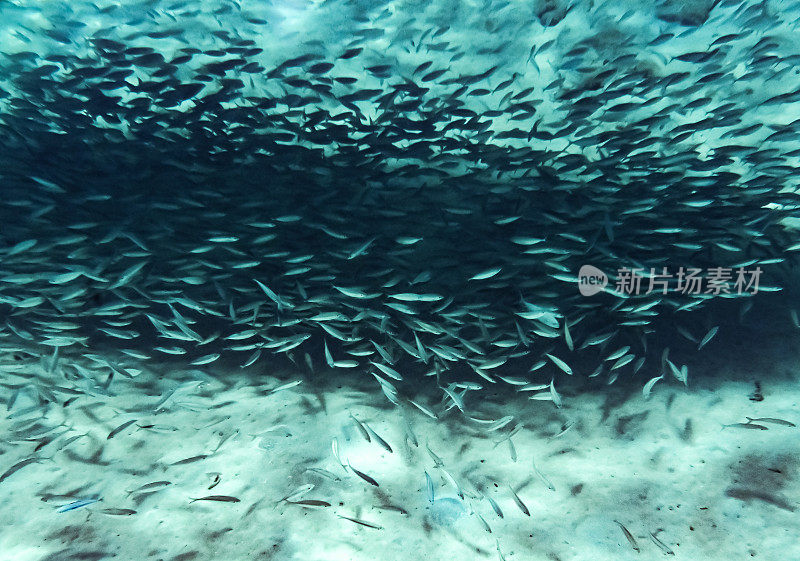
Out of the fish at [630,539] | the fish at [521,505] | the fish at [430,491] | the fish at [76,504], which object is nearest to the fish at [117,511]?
the fish at [76,504]

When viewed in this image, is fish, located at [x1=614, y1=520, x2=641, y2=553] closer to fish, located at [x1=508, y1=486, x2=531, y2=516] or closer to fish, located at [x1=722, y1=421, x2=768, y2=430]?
fish, located at [x1=508, y1=486, x2=531, y2=516]

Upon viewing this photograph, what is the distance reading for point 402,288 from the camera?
6289 millimetres

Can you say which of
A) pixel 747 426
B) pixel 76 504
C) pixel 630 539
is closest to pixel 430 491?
pixel 630 539

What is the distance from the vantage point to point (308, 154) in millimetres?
6508

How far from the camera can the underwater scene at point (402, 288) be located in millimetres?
3582

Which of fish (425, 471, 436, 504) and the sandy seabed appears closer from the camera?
the sandy seabed

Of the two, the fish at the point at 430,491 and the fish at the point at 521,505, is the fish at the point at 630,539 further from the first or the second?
the fish at the point at 430,491

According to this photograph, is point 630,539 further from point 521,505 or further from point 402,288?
point 402,288

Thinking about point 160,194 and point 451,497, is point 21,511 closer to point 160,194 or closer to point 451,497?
point 451,497

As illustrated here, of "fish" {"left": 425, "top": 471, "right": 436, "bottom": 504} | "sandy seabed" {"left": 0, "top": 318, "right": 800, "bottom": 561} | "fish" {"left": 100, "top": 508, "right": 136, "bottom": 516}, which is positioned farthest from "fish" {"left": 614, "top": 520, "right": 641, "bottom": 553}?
"fish" {"left": 100, "top": 508, "right": 136, "bottom": 516}

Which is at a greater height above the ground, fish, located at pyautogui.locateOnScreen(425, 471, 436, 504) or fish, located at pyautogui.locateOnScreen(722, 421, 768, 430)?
fish, located at pyautogui.locateOnScreen(722, 421, 768, 430)

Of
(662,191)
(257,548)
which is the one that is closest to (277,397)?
(257,548)

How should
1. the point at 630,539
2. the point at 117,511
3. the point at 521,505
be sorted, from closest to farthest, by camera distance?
the point at 630,539
the point at 117,511
the point at 521,505

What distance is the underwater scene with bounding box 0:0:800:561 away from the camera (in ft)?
11.8
